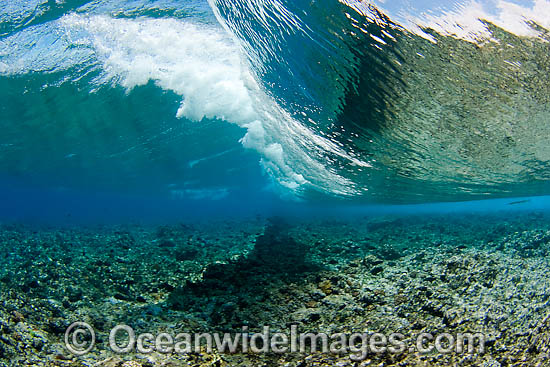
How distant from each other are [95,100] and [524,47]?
17.8m

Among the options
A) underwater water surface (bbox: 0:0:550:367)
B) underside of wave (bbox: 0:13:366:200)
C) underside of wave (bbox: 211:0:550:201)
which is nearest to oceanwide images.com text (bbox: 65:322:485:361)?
underwater water surface (bbox: 0:0:550:367)

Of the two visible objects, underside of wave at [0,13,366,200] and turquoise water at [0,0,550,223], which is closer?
turquoise water at [0,0,550,223]

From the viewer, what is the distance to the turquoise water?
4.21 m

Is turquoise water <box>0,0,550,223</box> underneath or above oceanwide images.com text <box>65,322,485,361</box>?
above

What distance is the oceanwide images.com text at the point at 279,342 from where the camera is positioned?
11.4 feet

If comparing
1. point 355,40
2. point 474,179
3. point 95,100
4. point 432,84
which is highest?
point 355,40

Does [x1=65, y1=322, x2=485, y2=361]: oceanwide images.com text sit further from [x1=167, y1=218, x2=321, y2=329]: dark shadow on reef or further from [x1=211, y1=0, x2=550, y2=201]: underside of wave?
[x1=211, y1=0, x2=550, y2=201]: underside of wave

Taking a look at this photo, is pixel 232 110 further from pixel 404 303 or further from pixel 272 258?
pixel 404 303

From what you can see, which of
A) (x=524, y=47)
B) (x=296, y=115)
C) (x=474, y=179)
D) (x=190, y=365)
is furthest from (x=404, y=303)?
(x=474, y=179)

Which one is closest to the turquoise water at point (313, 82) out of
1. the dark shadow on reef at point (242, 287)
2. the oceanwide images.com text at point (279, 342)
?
the dark shadow on reef at point (242, 287)

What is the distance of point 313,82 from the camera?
6180mm

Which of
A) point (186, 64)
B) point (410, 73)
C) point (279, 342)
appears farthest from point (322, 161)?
point (279, 342)

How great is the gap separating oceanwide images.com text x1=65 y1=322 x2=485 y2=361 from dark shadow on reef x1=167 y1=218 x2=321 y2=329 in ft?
1.54

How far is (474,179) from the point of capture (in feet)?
37.6
